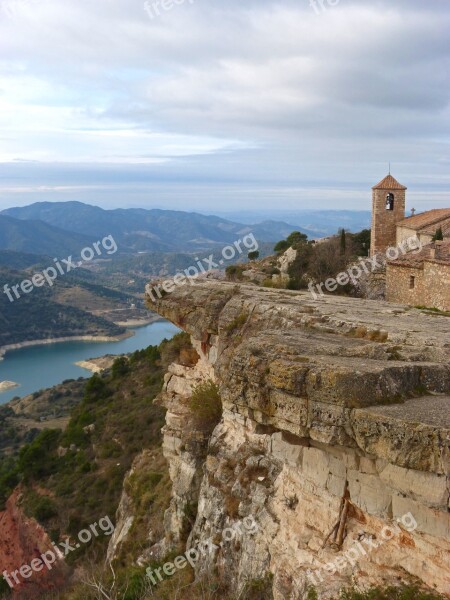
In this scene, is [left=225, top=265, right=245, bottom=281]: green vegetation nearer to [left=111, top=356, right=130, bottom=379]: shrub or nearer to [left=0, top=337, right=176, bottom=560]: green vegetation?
[left=0, top=337, right=176, bottom=560]: green vegetation

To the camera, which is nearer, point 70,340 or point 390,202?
point 390,202

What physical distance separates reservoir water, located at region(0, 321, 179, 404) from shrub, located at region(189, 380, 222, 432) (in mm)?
61926

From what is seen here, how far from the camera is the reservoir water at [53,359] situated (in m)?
75.4

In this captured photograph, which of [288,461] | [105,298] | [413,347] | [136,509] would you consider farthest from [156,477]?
[105,298]

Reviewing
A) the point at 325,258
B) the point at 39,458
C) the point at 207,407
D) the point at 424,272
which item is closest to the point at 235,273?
the point at 325,258

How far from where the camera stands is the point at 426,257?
58.3 feet

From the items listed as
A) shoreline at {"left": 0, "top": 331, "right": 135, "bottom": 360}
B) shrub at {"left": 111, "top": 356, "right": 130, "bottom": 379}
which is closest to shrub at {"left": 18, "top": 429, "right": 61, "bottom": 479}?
shrub at {"left": 111, "top": 356, "right": 130, "bottom": 379}

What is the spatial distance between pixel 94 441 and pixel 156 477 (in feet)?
35.6

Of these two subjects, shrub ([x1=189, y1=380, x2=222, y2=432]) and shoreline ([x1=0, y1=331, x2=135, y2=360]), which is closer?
shrub ([x1=189, y1=380, x2=222, y2=432])

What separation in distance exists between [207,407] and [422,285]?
974cm

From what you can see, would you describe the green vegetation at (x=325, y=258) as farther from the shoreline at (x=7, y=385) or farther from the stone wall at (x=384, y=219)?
the shoreline at (x=7, y=385)

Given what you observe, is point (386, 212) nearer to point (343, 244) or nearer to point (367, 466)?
point (343, 244)

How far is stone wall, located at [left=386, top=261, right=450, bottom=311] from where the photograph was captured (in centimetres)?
1659

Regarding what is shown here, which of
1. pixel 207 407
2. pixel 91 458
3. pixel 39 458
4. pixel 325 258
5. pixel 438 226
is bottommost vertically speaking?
pixel 39 458
